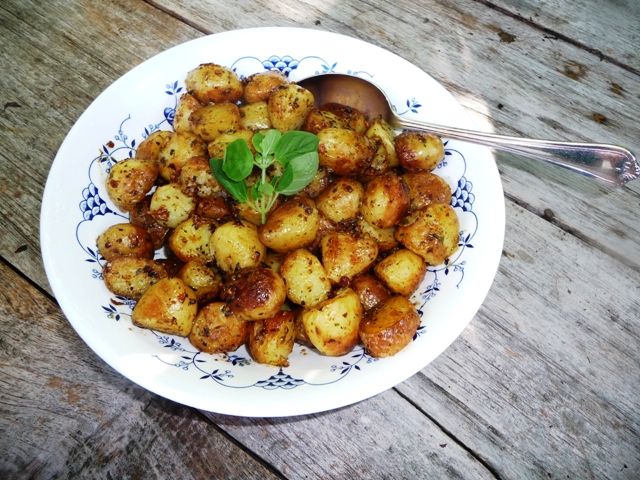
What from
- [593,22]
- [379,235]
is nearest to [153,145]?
[379,235]

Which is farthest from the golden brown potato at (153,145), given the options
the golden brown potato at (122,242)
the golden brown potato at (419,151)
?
the golden brown potato at (419,151)

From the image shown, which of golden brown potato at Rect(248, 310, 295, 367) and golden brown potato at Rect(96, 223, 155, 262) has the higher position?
golden brown potato at Rect(96, 223, 155, 262)

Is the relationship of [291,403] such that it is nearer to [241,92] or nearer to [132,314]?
[132,314]

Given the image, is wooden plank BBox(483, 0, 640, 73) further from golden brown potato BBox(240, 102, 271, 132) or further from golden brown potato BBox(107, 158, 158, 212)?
golden brown potato BBox(107, 158, 158, 212)

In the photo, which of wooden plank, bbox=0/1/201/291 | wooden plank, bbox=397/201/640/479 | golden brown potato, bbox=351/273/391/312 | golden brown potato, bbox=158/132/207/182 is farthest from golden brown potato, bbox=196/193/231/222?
wooden plank, bbox=397/201/640/479

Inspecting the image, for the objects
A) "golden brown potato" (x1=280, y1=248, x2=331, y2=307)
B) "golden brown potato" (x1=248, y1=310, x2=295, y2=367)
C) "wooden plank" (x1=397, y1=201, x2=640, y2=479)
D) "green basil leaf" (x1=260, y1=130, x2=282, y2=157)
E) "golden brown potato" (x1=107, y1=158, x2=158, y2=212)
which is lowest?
"wooden plank" (x1=397, y1=201, x2=640, y2=479)

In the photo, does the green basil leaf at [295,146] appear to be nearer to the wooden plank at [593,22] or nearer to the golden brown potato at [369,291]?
the golden brown potato at [369,291]
